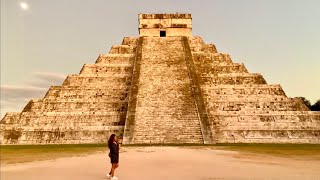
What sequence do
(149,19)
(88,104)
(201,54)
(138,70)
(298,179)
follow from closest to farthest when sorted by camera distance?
(298,179) → (88,104) → (138,70) → (201,54) → (149,19)

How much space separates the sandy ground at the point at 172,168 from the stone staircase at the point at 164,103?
5532 millimetres

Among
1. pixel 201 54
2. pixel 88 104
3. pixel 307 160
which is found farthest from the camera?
pixel 201 54

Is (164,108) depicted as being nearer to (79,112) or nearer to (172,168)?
(79,112)

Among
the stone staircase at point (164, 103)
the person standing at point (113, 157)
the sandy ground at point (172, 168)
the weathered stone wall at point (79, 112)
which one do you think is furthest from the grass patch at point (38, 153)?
the person standing at point (113, 157)

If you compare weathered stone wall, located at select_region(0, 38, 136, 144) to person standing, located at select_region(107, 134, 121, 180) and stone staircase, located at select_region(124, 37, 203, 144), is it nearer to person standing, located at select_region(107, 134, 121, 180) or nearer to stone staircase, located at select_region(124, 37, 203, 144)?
stone staircase, located at select_region(124, 37, 203, 144)

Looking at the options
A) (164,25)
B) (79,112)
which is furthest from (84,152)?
(164,25)

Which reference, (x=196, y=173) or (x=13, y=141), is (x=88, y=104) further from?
(x=196, y=173)

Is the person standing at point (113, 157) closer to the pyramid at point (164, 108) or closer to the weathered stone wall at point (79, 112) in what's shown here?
the pyramid at point (164, 108)

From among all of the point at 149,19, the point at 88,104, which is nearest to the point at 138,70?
the point at 88,104

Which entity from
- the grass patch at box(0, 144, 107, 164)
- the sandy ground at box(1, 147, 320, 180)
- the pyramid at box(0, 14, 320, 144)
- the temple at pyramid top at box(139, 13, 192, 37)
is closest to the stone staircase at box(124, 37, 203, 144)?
the pyramid at box(0, 14, 320, 144)

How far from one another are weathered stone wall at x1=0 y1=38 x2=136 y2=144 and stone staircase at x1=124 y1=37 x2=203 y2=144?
1226 millimetres

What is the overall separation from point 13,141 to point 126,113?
6.22 metres

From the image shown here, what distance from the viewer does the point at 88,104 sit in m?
20.8

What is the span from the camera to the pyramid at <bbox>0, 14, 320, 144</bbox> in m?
18.0
